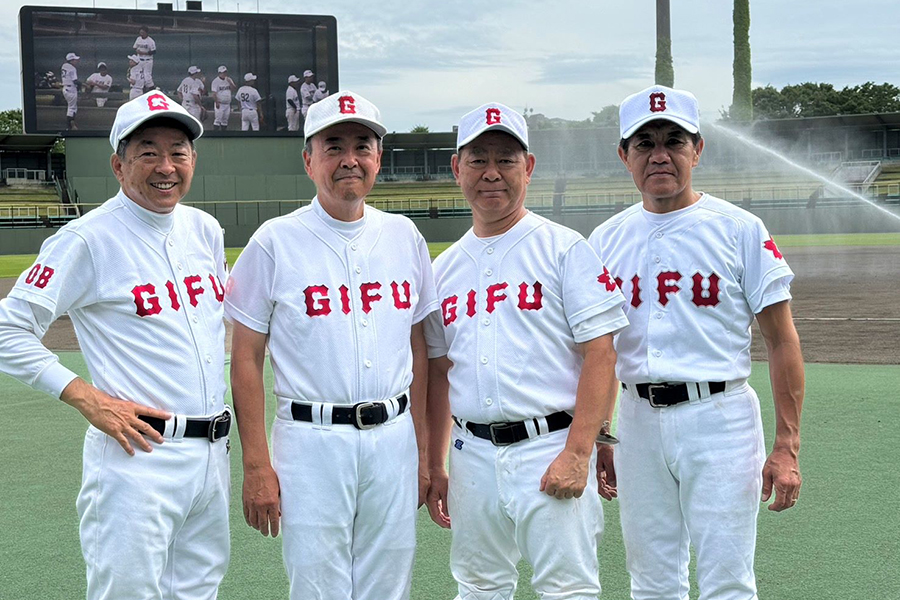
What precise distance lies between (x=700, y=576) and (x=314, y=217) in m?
1.86

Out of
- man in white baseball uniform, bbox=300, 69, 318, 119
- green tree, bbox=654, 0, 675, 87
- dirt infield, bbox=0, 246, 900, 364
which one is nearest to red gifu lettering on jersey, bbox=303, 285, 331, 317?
dirt infield, bbox=0, 246, 900, 364

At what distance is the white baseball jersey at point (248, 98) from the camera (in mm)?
44781

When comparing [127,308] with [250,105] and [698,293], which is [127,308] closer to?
[698,293]

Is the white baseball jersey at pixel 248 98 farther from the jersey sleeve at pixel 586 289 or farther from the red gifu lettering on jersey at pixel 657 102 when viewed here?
the jersey sleeve at pixel 586 289

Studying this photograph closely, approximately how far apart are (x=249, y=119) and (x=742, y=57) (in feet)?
96.3

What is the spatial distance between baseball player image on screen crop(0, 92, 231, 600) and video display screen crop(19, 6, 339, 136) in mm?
40658

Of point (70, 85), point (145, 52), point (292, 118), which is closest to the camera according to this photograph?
point (70, 85)

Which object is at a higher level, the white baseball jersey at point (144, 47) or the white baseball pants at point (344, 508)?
the white baseball jersey at point (144, 47)

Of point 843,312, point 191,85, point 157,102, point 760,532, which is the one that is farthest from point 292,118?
point 157,102

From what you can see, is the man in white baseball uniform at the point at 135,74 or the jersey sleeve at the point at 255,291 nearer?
the jersey sleeve at the point at 255,291

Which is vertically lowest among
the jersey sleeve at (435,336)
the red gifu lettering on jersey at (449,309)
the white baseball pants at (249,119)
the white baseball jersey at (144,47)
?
the jersey sleeve at (435,336)


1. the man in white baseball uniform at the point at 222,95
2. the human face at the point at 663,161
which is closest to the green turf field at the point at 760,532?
the human face at the point at 663,161

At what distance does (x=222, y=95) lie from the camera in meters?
44.5

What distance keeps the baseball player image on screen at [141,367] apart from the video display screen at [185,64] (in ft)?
133
